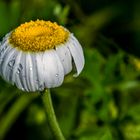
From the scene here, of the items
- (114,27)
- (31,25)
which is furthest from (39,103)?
(31,25)

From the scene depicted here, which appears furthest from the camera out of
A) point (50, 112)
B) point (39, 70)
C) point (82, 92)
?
point (82, 92)

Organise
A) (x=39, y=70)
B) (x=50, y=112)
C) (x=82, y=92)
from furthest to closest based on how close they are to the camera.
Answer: (x=82, y=92), (x=50, y=112), (x=39, y=70)

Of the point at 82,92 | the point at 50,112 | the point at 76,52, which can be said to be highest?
the point at 76,52

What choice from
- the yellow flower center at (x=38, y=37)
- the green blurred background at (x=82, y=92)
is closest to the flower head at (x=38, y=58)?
the yellow flower center at (x=38, y=37)

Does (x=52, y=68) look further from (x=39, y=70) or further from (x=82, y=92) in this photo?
(x=82, y=92)

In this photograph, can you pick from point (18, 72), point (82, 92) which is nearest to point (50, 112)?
point (18, 72)

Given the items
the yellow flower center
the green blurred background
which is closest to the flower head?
the yellow flower center

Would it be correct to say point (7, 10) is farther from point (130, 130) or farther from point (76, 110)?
point (130, 130)
